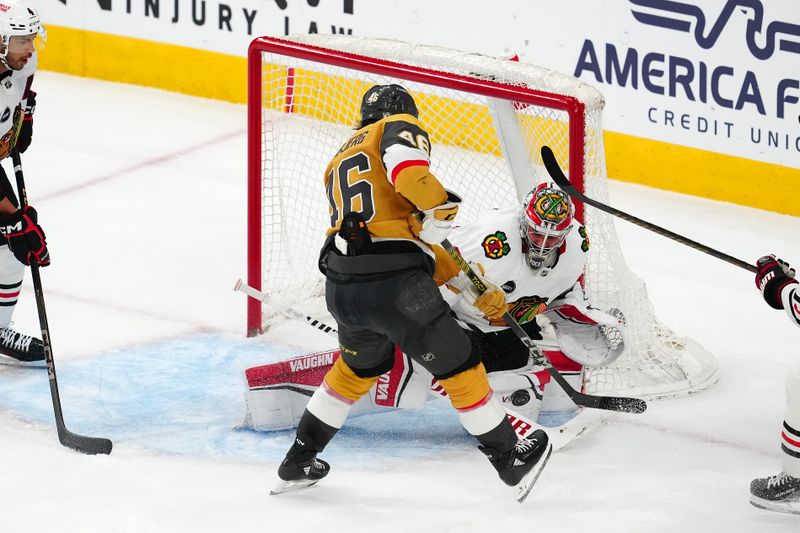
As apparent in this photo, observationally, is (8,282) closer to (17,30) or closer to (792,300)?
(17,30)

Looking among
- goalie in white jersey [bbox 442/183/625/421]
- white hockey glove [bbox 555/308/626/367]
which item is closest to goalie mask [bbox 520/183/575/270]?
goalie in white jersey [bbox 442/183/625/421]

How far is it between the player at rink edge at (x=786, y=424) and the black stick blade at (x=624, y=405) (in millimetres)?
394

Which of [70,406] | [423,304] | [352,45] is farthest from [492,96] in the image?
[70,406]

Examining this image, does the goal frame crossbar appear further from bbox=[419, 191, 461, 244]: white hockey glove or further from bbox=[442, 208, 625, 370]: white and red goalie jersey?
bbox=[419, 191, 461, 244]: white hockey glove

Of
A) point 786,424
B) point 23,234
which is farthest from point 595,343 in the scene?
point 23,234

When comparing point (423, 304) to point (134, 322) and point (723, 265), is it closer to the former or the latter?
point (134, 322)

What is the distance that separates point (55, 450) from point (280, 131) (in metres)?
1.49

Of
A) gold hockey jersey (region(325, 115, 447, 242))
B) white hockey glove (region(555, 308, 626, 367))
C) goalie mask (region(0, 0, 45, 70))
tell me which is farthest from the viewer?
white hockey glove (region(555, 308, 626, 367))

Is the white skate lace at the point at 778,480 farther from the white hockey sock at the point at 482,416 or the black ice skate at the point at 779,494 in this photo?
the white hockey sock at the point at 482,416

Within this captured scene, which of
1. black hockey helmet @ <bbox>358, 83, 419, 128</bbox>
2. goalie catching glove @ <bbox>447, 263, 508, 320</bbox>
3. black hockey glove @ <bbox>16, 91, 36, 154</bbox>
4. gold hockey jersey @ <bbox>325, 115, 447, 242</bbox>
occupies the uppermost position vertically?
black hockey helmet @ <bbox>358, 83, 419, 128</bbox>

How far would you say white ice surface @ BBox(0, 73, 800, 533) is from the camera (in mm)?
3756

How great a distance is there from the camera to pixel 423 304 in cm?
357

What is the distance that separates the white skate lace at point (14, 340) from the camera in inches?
182

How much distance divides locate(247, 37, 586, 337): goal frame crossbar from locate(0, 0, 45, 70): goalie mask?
0.85m
